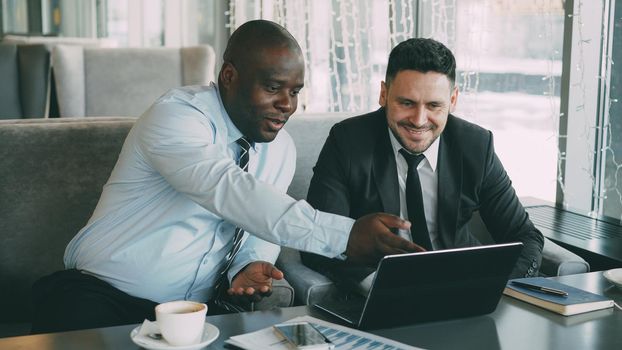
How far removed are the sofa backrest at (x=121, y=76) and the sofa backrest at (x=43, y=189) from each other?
1891 millimetres

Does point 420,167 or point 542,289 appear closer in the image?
point 542,289

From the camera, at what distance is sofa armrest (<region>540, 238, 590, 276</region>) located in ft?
7.20

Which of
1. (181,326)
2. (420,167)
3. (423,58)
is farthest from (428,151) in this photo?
(181,326)

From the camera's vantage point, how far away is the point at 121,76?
4184 mm

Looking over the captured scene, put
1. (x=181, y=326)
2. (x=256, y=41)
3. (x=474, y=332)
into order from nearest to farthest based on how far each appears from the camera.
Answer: (x=181, y=326), (x=474, y=332), (x=256, y=41)

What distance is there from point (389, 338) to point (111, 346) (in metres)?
0.51

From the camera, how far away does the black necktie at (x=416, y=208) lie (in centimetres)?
214

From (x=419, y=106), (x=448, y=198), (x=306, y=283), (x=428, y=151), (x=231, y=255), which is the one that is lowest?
(x=306, y=283)

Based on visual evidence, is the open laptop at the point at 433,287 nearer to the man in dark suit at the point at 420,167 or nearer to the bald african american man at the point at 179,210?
the bald african american man at the point at 179,210

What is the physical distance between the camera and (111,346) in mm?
1324

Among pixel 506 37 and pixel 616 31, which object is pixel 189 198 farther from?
pixel 506 37

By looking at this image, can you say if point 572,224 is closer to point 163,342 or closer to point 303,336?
point 303,336

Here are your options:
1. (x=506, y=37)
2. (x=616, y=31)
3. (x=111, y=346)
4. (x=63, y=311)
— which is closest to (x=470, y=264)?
(x=111, y=346)

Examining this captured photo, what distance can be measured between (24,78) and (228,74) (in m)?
2.81
